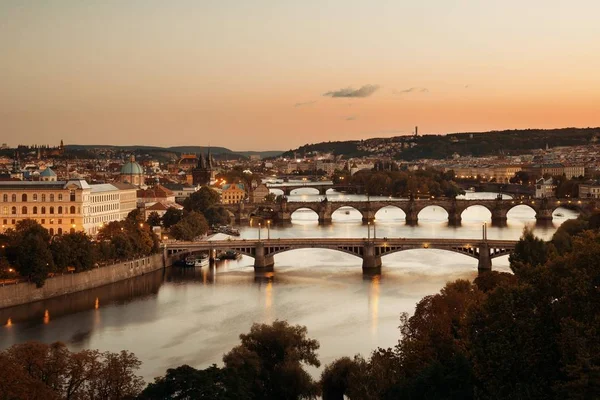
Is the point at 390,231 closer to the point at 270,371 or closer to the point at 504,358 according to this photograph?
the point at 270,371

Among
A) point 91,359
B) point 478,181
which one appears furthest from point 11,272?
point 478,181

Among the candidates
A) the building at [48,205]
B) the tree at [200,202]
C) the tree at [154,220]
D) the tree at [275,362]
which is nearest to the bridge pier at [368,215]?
the tree at [200,202]

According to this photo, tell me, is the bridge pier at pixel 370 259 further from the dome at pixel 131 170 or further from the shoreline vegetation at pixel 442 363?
the dome at pixel 131 170

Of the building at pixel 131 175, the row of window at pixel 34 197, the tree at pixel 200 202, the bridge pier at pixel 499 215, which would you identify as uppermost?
the building at pixel 131 175

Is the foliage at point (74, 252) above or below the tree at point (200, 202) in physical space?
below

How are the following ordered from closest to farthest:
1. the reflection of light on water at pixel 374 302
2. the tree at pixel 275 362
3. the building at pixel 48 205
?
the tree at pixel 275 362, the reflection of light on water at pixel 374 302, the building at pixel 48 205

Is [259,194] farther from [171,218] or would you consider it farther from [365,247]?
[365,247]

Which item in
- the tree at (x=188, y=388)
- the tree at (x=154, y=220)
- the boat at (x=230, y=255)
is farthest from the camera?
the tree at (x=154, y=220)
